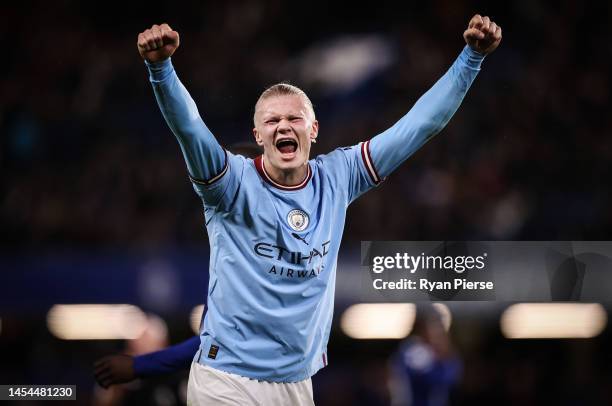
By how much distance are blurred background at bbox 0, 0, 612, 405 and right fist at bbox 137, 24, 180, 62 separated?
4486 mm

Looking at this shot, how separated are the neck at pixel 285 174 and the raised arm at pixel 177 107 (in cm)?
28

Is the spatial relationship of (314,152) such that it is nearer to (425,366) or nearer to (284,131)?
(425,366)

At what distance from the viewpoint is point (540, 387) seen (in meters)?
8.54

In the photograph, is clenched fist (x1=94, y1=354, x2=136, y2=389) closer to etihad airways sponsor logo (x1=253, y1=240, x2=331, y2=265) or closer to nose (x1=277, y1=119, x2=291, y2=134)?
etihad airways sponsor logo (x1=253, y1=240, x2=331, y2=265)

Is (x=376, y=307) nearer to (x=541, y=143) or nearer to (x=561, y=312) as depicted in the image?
(x=561, y=312)

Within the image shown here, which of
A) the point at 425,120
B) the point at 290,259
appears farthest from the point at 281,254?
the point at 425,120

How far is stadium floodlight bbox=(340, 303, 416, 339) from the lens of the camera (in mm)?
7906

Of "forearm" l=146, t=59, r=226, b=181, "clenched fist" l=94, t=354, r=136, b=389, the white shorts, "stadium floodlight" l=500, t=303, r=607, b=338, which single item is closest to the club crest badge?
"forearm" l=146, t=59, r=226, b=181

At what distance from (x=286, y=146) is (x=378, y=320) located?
16.6ft

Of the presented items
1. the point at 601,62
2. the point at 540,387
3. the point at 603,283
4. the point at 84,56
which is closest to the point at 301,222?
the point at 603,283

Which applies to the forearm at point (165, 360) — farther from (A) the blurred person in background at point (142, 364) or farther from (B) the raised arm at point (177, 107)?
(B) the raised arm at point (177, 107)

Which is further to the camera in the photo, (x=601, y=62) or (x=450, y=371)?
(x=601, y=62)

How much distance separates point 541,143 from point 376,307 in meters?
2.71

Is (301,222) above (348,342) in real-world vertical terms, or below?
below
